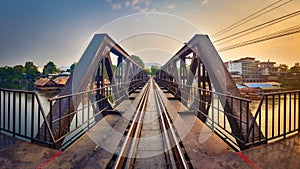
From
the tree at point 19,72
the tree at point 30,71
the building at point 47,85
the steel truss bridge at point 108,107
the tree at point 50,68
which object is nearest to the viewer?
the steel truss bridge at point 108,107

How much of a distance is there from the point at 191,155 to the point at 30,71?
73.1m

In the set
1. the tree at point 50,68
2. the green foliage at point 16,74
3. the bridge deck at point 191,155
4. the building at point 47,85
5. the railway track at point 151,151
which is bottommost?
the railway track at point 151,151

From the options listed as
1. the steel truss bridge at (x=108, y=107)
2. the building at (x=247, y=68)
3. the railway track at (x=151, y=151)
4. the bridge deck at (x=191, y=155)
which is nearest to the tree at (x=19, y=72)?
the steel truss bridge at (x=108, y=107)

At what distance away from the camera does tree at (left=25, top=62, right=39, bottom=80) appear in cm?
5563

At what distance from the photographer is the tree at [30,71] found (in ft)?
183

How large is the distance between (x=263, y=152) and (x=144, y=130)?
9.49 feet

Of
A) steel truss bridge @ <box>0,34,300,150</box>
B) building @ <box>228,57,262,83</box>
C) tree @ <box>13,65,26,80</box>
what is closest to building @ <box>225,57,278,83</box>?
building @ <box>228,57,262,83</box>

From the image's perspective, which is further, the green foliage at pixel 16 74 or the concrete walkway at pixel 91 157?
the green foliage at pixel 16 74

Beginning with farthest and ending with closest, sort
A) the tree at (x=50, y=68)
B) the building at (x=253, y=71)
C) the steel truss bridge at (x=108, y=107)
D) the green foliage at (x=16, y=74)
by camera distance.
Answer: the tree at (x=50, y=68) → the green foliage at (x=16, y=74) → the building at (x=253, y=71) → the steel truss bridge at (x=108, y=107)

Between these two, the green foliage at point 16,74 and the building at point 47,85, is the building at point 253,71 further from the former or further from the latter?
the green foliage at point 16,74

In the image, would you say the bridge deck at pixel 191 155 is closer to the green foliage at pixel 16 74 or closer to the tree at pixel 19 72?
the green foliage at pixel 16 74

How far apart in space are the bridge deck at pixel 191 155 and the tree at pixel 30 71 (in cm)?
6275

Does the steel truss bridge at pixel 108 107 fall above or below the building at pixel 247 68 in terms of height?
below

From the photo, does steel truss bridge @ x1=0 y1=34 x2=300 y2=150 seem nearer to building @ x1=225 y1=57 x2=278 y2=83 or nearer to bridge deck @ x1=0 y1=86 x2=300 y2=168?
bridge deck @ x1=0 y1=86 x2=300 y2=168
